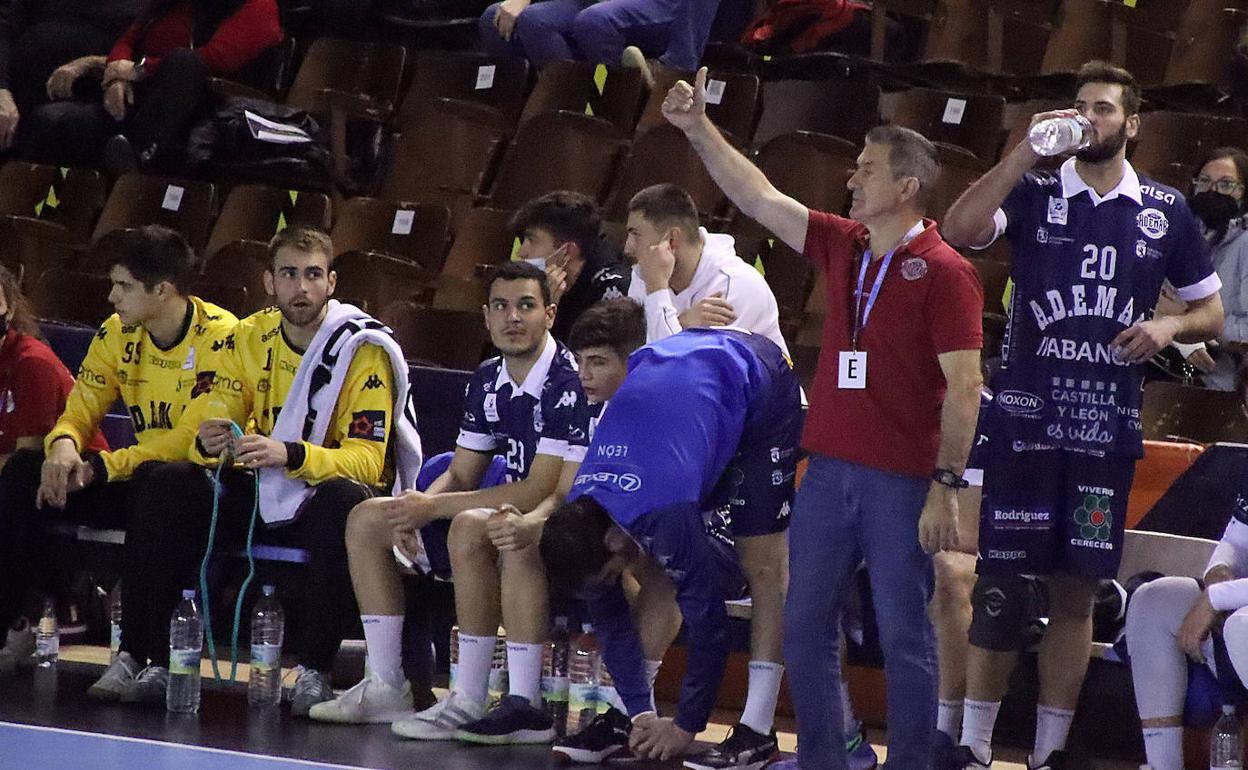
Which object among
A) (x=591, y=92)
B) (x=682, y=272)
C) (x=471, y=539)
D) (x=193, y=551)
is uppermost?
(x=591, y=92)

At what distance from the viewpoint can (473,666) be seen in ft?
16.8

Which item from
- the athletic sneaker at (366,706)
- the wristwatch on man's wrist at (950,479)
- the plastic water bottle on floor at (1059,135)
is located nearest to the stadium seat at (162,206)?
the athletic sneaker at (366,706)

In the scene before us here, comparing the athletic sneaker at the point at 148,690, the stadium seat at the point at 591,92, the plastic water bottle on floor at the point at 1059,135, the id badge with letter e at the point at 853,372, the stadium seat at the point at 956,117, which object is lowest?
the athletic sneaker at the point at 148,690

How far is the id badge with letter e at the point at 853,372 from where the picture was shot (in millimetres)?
4242

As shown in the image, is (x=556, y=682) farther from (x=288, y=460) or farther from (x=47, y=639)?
(x=47, y=639)

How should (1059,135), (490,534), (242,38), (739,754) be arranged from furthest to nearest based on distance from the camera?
(242,38)
(490,534)
(739,754)
(1059,135)

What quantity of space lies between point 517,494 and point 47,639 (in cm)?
171

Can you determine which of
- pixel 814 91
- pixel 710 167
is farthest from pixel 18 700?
pixel 814 91

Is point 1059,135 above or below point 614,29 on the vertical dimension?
below

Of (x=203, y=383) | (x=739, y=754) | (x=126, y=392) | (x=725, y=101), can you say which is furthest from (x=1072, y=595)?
(x=725, y=101)

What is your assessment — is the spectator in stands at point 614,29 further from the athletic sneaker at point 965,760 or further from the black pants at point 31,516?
the athletic sneaker at point 965,760

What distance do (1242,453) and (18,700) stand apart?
3.40 m

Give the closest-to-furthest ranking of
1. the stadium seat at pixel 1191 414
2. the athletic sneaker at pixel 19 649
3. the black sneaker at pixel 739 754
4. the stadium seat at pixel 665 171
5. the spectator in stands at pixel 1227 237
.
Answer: the black sneaker at pixel 739 754, the stadium seat at pixel 1191 414, the athletic sneaker at pixel 19 649, the spectator in stands at pixel 1227 237, the stadium seat at pixel 665 171

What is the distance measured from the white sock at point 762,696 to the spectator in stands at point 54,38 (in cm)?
543
